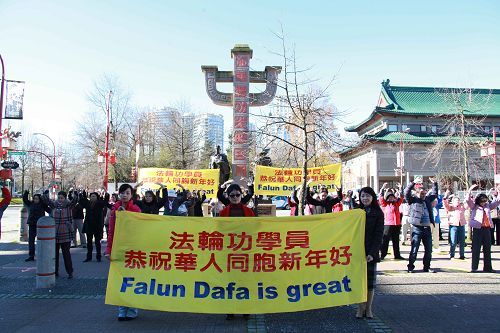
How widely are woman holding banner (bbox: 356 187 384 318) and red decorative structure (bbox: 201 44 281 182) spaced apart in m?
15.7

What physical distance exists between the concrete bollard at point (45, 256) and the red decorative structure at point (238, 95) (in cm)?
1450

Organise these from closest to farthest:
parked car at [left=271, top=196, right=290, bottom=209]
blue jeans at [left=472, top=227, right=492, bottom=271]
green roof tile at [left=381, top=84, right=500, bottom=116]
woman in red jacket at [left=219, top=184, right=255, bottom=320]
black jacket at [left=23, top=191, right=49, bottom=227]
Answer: woman in red jacket at [left=219, top=184, right=255, bottom=320] → blue jeans at [left=472, top=227, right=492, bottom=271] → black jacket at [left=23, top=191, right=49, bottom=227] → parked car at [left=271, top=196, right=290, bottom=209] → green roof tile at [left=381, top=84, right=500, bottom=116]

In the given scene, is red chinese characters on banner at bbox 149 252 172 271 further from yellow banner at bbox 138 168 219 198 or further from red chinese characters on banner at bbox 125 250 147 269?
yellow banner at bbox 138 168 219 198

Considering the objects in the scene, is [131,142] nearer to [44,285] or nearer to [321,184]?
[321,184]

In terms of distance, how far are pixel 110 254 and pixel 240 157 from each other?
55.8ft

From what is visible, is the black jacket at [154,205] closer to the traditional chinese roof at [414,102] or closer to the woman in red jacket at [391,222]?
the woman in red jacket at [391,222]

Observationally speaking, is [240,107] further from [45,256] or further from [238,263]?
[238,263]

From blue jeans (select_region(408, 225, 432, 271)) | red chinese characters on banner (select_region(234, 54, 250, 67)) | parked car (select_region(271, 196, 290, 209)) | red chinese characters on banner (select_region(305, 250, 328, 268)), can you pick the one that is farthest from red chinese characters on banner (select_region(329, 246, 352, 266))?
parked car (select_region(271, 196, 290, 209))

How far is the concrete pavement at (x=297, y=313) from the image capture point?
18.2ft

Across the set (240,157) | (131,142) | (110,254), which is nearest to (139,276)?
(110,254)

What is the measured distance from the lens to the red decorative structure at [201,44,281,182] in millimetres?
22672

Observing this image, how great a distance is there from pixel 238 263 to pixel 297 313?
1.26 meters

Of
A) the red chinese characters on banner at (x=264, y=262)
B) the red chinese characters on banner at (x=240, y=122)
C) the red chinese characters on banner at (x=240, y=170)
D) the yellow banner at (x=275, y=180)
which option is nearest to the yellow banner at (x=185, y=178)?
the yellow banner at (x=275, y=180)

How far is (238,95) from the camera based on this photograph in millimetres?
23312
